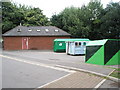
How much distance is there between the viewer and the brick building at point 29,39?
1405 inches

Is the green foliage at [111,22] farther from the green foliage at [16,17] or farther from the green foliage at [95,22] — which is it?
the green foliage at [16,17]

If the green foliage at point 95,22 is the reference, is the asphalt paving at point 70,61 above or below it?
below

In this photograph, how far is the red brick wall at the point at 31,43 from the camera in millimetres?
35750

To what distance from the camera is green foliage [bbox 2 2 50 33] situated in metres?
40.3

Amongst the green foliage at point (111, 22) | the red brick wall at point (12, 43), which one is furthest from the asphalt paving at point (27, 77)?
the green foliage at point (111, 22)

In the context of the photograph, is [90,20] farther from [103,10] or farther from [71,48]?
[71,48]

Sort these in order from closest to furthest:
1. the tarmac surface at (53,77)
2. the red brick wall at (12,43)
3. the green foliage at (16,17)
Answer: the tarmac surface at (53,77) < the red brick wall at (12,43) < the green foliage at (16,17)

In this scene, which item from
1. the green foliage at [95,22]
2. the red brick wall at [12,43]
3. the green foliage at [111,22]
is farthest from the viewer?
the red brick wall at [12,43]

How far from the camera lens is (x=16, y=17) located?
42.6 metres

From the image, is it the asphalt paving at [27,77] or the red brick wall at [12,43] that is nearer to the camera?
the asphalt paving at [27,77]

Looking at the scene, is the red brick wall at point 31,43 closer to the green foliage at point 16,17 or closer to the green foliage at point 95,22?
the green foliage at point 16,17

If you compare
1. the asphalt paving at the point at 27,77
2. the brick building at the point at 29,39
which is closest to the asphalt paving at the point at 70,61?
the asphalt paving at the point at 27,77

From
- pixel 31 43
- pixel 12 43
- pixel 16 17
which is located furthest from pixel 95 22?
pixel 16 17

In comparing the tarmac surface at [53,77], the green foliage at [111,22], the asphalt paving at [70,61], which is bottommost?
the asphalt paving at [70,61]
